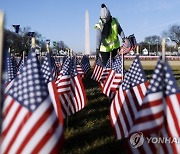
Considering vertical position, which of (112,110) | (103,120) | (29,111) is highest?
(29,111)

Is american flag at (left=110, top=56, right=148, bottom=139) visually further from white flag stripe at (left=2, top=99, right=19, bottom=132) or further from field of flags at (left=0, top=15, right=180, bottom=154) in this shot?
white flag stripe at (left=2, top=99, right=19, bottom=132)

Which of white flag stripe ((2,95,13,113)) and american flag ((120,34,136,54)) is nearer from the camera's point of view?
white flag stripe ((2,95,13,113))

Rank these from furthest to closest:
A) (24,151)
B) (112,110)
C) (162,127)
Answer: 1. (112,110)
2. (162,127)
3. (24,151)

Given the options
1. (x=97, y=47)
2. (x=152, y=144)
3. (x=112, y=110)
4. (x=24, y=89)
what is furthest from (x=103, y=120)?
(x=97, y=47)

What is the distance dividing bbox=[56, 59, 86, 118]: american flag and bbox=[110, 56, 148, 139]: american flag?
1890mm

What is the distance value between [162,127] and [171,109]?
24 cm

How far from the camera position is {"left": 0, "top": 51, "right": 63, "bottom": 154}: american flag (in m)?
3.97

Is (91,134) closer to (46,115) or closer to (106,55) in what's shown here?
(46,115)

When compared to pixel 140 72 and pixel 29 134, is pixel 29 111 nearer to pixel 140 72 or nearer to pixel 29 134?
pixel 29 134

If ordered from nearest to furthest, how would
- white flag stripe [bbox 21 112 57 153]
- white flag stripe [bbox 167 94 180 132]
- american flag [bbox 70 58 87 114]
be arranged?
white flag stripe [bbox 21 112 57 153], white flag stripe [bbox 167 94 180 132], american flag [bbox 70 58 87 114]

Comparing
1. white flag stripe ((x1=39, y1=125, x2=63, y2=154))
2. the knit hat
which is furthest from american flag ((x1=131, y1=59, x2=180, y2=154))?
the knit hat

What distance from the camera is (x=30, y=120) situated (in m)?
3.99

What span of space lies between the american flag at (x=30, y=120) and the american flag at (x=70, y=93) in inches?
142

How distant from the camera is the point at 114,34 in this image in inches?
510
